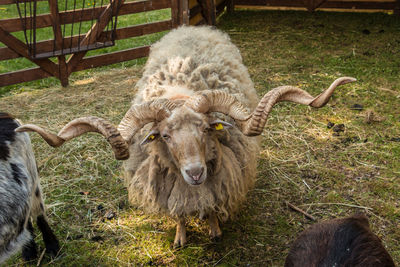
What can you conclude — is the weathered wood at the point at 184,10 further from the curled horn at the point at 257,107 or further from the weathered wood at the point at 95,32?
the curled horn at the point at 257,107

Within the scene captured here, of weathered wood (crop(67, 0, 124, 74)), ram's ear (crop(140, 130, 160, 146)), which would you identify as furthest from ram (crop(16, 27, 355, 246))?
weathered wood (crop(67, 0, 124, 74))

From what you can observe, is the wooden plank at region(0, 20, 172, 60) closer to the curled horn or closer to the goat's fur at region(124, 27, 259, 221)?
the goat's fur at region(124, 27, 259, 221)

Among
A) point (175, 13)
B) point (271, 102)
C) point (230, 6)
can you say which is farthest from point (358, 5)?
point (271, 102)

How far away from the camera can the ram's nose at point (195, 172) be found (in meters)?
2.61

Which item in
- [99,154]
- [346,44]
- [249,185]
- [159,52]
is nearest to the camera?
[249,185]

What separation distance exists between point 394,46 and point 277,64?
2714mm

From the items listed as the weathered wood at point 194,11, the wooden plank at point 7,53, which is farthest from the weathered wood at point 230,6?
the wooden plank at point 7,53

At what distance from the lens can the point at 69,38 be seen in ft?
21.4

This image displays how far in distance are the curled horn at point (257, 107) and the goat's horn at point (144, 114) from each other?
0.20 meters

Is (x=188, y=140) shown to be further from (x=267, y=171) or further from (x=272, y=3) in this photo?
(x=272, y=3)

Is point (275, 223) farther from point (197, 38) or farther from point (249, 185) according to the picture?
point (197, 38)

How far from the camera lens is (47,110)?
19.6 ft

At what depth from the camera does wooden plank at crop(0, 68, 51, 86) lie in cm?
625

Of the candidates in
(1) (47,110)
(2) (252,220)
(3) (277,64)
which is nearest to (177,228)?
(2) (252,220)
